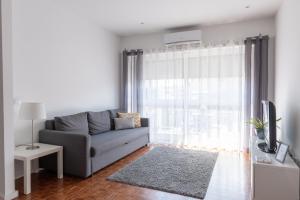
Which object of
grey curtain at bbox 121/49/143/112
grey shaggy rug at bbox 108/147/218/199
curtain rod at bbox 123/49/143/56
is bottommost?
grey shaggy rug at bbox 108/147/218/199

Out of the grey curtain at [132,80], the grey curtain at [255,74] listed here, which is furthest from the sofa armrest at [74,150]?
the grey curtain at [255,74]

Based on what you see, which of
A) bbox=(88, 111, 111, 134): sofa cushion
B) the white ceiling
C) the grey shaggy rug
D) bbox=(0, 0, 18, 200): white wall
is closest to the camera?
bbox=(0, 0, 18, 200): white wall

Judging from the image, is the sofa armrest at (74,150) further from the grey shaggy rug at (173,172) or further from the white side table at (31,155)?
the grey shaggy rug at (173,172)

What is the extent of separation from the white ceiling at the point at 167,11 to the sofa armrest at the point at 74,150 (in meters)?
2.14

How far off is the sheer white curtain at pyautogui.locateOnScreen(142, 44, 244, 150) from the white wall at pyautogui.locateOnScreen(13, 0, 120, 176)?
3.51 feet

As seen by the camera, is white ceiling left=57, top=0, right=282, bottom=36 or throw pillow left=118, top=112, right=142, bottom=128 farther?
throw pillow left=118, top=112, right=142, bottom=128

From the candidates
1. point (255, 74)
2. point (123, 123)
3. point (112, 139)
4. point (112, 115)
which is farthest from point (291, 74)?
point (112, 115)

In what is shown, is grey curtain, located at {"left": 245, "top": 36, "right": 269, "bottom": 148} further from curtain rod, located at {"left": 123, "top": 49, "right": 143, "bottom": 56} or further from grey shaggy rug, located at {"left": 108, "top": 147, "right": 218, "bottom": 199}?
curtain rod, located at {"left": 123, "top": 49, "right": 143, "bottom": 56}

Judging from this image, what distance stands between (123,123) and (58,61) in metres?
1.72

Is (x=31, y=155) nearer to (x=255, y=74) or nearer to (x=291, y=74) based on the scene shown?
(x=291, y=74)

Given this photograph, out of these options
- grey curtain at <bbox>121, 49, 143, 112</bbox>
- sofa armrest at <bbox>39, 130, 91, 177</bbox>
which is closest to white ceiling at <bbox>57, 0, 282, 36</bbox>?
grey curtain at <bbox>121, 49, 143, 112</bbox>

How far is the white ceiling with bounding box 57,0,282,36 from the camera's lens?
328cm

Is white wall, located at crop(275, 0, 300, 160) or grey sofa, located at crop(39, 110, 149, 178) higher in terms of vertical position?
white wall, located at crop(275, 0, 300, 160)

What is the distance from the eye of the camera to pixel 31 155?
2.41 metres
